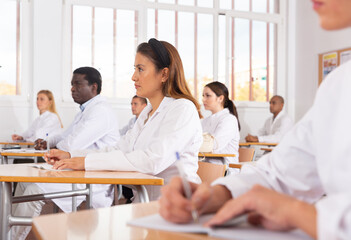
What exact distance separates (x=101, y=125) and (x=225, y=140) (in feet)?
5.38

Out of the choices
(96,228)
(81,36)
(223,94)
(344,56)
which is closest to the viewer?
(96,228)

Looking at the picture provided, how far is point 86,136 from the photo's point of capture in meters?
3.16

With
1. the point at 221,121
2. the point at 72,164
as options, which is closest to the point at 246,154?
the point at 221,121

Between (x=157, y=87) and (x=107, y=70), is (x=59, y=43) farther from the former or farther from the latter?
(x=157, y=87)

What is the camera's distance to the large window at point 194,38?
6820 mm

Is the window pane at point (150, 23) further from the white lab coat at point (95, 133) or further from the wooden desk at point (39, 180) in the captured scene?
the wooden desk at point (39, 180)

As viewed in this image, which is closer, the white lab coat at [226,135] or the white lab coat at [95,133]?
the white lab coat at [95,133]

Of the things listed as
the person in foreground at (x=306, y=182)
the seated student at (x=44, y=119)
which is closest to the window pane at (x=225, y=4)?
the seated student at (x=44, y=119)

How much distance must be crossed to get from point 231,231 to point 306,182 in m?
0.32

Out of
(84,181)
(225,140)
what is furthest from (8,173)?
(225,140)

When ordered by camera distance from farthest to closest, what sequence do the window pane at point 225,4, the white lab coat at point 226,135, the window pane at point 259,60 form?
the window pane at point 259,60 → the window pane at point 225,4 → the white lab coat at point 226,135

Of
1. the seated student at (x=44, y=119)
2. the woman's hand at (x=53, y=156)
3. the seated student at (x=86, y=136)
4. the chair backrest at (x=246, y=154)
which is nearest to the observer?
the woman's hand at (x=53, y=156)

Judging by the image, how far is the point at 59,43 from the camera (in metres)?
6.66

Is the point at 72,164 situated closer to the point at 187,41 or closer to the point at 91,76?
the point at 91,76
